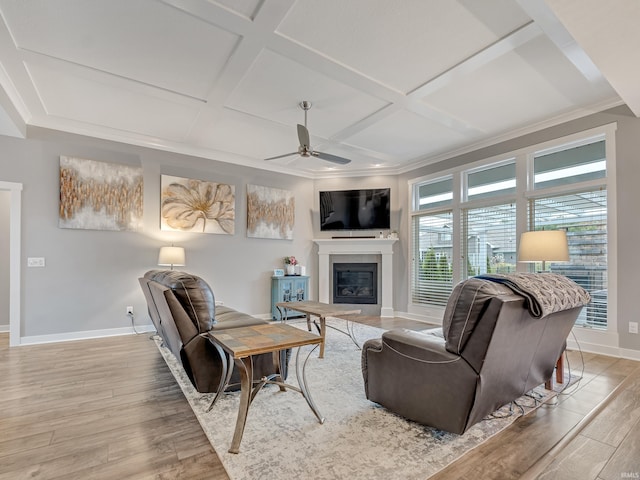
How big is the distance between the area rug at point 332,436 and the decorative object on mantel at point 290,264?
11.0 feet

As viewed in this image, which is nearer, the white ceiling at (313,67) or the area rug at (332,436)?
the area rug at (332,436)

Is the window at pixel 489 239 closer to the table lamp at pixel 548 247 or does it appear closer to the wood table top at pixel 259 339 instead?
the table lamp at pixel 548 247

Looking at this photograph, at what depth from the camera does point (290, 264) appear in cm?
604

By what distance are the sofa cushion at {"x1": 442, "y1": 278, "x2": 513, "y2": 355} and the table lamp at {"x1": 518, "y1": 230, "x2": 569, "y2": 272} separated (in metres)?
1.62

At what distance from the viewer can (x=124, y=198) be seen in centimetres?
457

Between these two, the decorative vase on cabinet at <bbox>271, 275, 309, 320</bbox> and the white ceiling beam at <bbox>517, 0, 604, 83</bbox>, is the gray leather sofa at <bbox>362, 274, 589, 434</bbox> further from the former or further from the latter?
the decorative vase on cabinet at <bbox>271, 275, 309, 320</bbox>

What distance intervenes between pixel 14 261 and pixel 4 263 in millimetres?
1553

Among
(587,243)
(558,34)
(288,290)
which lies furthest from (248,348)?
(587,243)

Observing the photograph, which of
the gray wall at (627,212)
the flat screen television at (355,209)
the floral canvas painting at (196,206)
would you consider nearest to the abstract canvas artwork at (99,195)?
the floral canvas painting at (196,206)

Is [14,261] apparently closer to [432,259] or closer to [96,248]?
[96,248]

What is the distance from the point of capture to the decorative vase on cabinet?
18.6ft

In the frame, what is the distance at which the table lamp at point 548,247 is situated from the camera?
3008 mm

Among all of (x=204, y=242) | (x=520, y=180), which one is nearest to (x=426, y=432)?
(x=520, y=180)

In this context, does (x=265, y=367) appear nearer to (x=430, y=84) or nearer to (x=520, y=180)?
(x=430, y=84)
